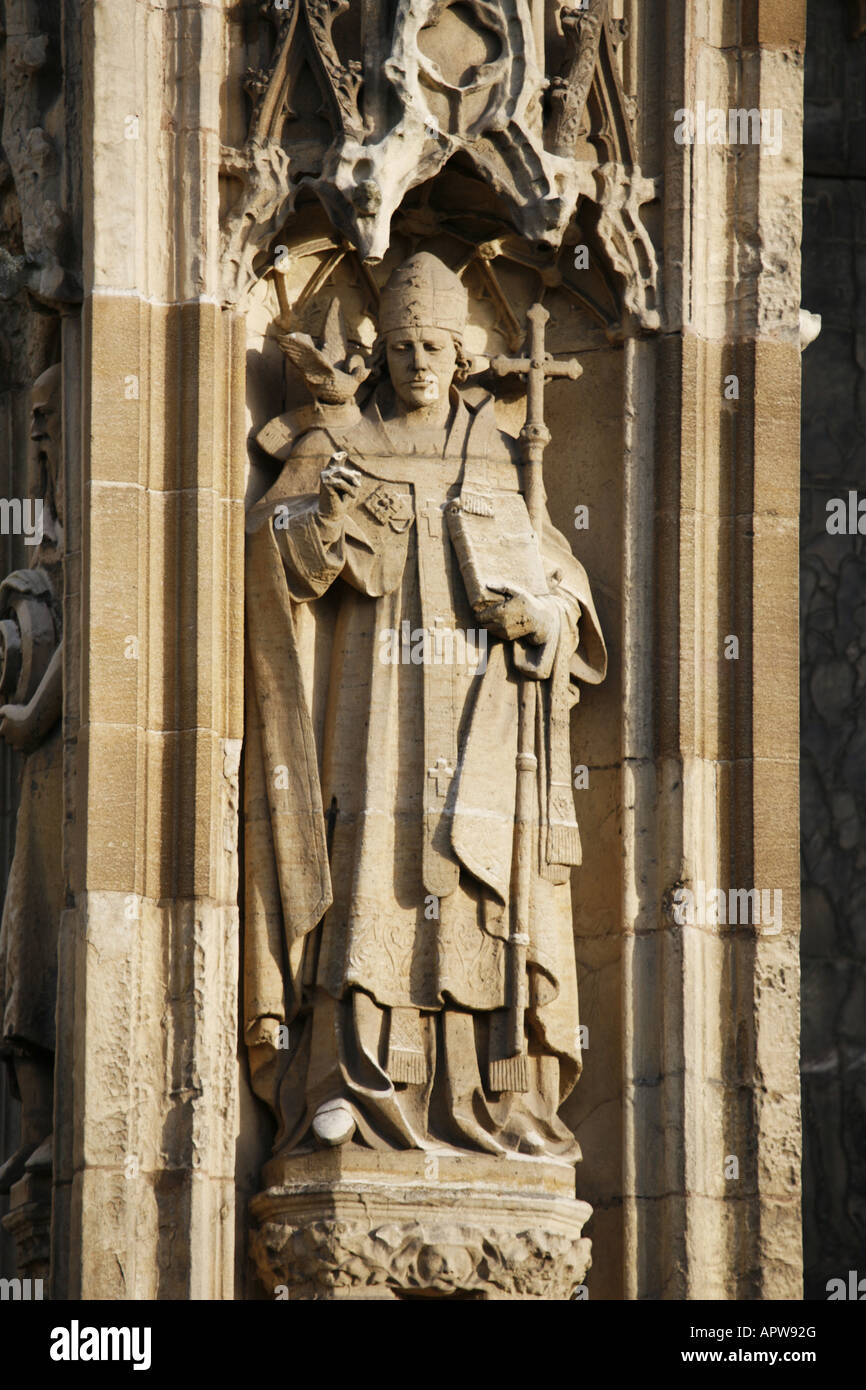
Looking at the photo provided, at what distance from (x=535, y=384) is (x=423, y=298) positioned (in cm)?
54

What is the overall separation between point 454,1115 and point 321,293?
3.19 meters

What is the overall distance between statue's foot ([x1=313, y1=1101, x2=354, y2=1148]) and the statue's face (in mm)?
2629

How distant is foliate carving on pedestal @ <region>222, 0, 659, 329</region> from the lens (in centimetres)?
1412

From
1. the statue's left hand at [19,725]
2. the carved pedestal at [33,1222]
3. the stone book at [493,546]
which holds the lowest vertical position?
the carved pedestal at [33,1222]

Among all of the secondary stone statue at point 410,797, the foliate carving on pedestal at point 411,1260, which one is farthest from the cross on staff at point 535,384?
the foliate carving on pedestal at point 411,1260

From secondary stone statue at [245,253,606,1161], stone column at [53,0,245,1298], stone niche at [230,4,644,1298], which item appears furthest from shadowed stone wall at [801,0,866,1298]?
stone column at [53,0,245,1298]

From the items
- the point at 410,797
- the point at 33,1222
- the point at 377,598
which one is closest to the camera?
the point at 410,797

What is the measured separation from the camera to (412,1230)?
13398 mm

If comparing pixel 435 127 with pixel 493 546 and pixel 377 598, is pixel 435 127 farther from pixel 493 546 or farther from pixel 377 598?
pixel 377 598

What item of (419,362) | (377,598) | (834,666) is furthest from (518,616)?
(834,666)

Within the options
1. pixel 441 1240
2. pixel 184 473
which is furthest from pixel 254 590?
pixel 441 1240

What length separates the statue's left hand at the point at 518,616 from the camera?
1391 centimetres

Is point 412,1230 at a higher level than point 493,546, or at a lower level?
lower

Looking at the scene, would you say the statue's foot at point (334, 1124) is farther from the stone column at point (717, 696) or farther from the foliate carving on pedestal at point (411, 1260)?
the stone column at point (717, 696)
